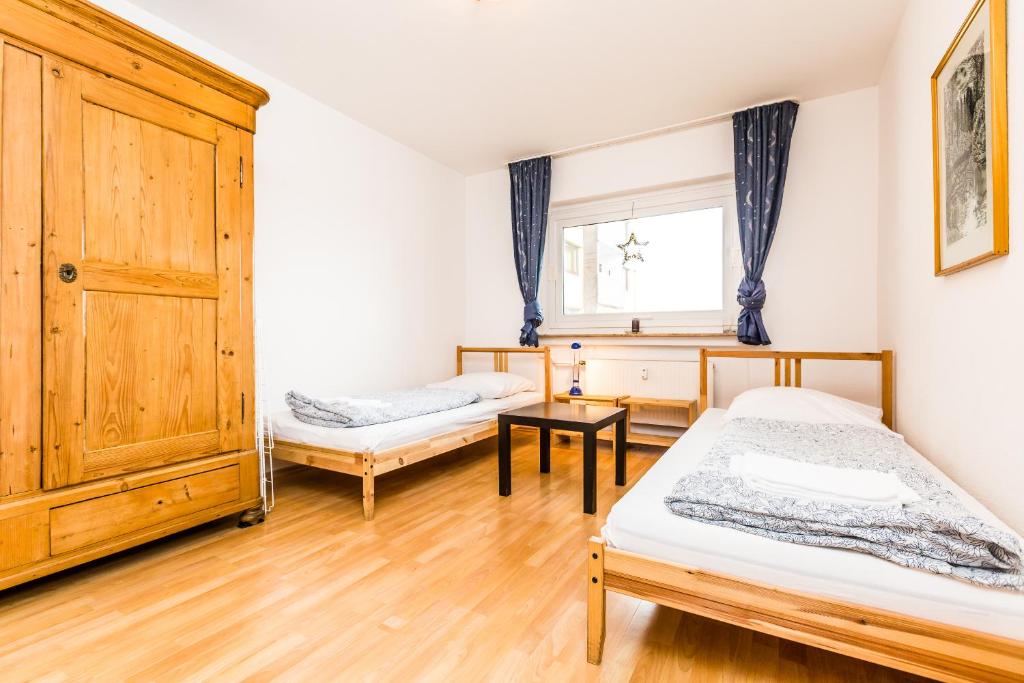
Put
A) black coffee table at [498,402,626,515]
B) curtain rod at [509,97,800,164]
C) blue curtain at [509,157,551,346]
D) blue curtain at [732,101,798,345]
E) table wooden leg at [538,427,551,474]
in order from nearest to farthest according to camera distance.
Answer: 1. black coffee table at [498,402,626,515]
2. table wooden leg at [538,427,551,474]
3. blue curtain at [732,101,798,345]
4. curtain rod at [509,97,800,164]
5. blue curtain at [509,157,551,346]

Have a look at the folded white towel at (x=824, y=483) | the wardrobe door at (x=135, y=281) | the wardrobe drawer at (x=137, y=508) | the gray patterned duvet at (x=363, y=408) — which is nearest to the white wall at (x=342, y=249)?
the gray patterned duvet at (x=363, y=408)

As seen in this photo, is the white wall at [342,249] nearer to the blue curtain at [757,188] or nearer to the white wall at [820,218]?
the white wall at [820,218]

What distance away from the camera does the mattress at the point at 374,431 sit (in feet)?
7.67

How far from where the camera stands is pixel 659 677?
1231mm

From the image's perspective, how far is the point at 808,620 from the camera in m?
1.08

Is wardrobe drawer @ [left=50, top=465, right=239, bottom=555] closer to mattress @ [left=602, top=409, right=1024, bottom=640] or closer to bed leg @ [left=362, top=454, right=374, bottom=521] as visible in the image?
bed leg @ [left=362, top=454, right=374, bottom=521]

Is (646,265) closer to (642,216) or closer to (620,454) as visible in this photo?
(642,216)

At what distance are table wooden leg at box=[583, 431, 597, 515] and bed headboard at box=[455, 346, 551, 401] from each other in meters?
1.55

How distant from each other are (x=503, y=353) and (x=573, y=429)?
2.05 metres

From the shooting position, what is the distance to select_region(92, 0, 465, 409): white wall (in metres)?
2.93

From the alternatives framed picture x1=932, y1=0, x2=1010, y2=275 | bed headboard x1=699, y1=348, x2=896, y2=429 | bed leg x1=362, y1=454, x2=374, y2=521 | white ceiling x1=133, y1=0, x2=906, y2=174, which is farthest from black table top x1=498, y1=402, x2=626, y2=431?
white ceiling x1=133, y1=0, x2=906, y2=174

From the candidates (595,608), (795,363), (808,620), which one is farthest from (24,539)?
(795,363)

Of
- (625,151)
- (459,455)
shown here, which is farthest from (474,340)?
(625,151)

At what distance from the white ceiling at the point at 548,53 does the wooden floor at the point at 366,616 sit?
8.19 feet
